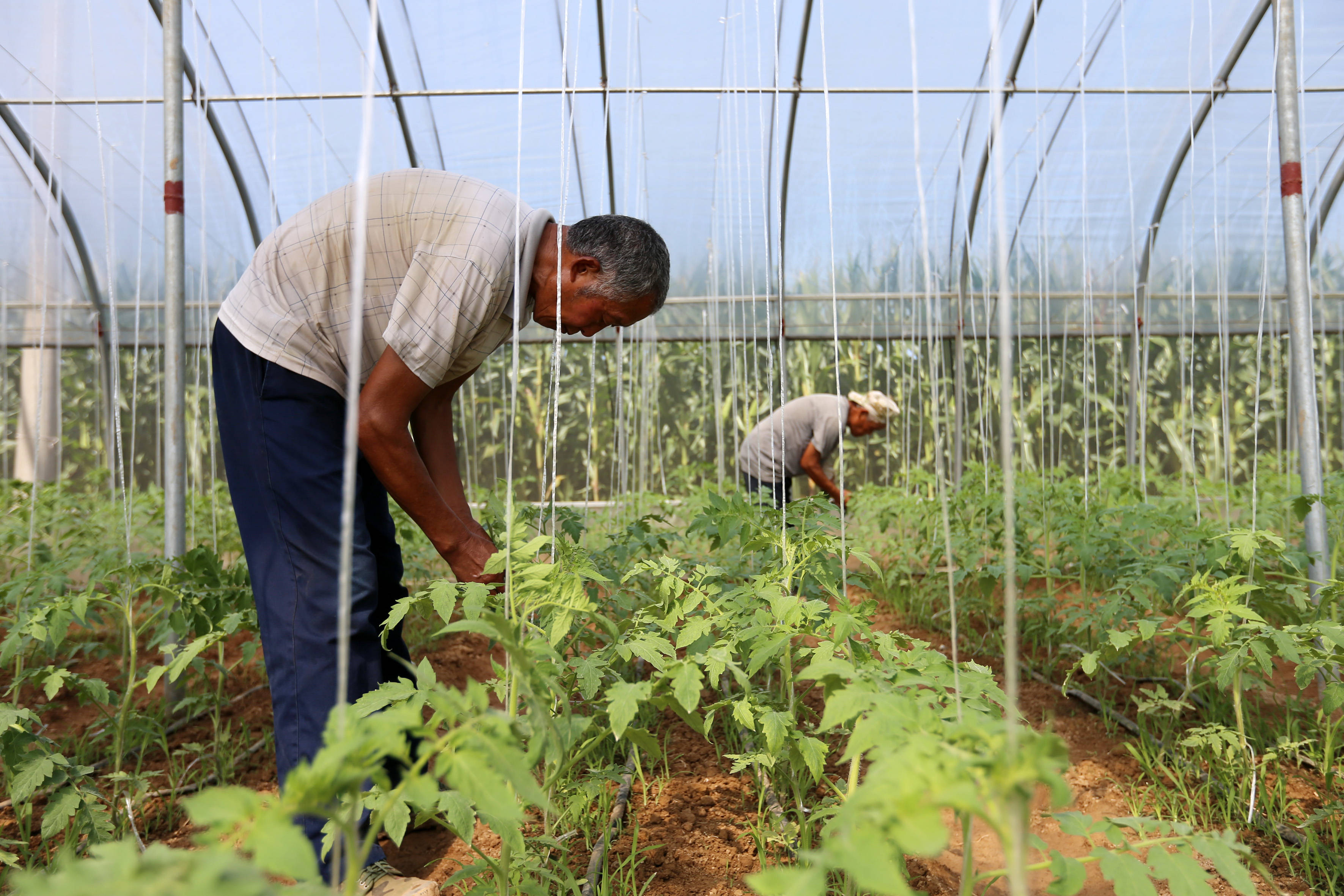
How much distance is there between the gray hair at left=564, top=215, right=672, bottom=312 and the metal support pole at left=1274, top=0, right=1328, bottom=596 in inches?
Result: 78.9

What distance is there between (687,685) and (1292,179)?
104 inches

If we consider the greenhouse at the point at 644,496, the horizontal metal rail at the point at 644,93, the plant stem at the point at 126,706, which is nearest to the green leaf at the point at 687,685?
the greenhouse at the point at 644,496

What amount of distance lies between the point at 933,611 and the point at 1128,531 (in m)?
1.19

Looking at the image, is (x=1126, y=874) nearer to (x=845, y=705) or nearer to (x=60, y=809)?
(x=845, y=705)

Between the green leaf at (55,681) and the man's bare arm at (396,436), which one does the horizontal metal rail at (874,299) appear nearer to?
the man's bare arm at (396,436)

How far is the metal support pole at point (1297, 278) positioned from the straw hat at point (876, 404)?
7.78 feet

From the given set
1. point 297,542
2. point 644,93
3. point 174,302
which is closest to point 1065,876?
point 297,542

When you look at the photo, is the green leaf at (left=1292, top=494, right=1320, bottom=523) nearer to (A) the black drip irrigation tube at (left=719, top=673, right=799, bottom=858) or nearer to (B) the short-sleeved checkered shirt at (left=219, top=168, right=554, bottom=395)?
(A) the black drip irrigation tube at (left=719, top=673, right=799, bottom=858)

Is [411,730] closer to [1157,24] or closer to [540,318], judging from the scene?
[540,318]

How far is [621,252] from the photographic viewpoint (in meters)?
1.70

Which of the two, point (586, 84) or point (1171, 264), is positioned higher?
point (586, 84)

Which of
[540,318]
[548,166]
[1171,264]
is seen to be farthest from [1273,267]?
[540,318]

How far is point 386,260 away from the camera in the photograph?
169cm

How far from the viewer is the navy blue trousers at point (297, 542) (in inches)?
64.6
